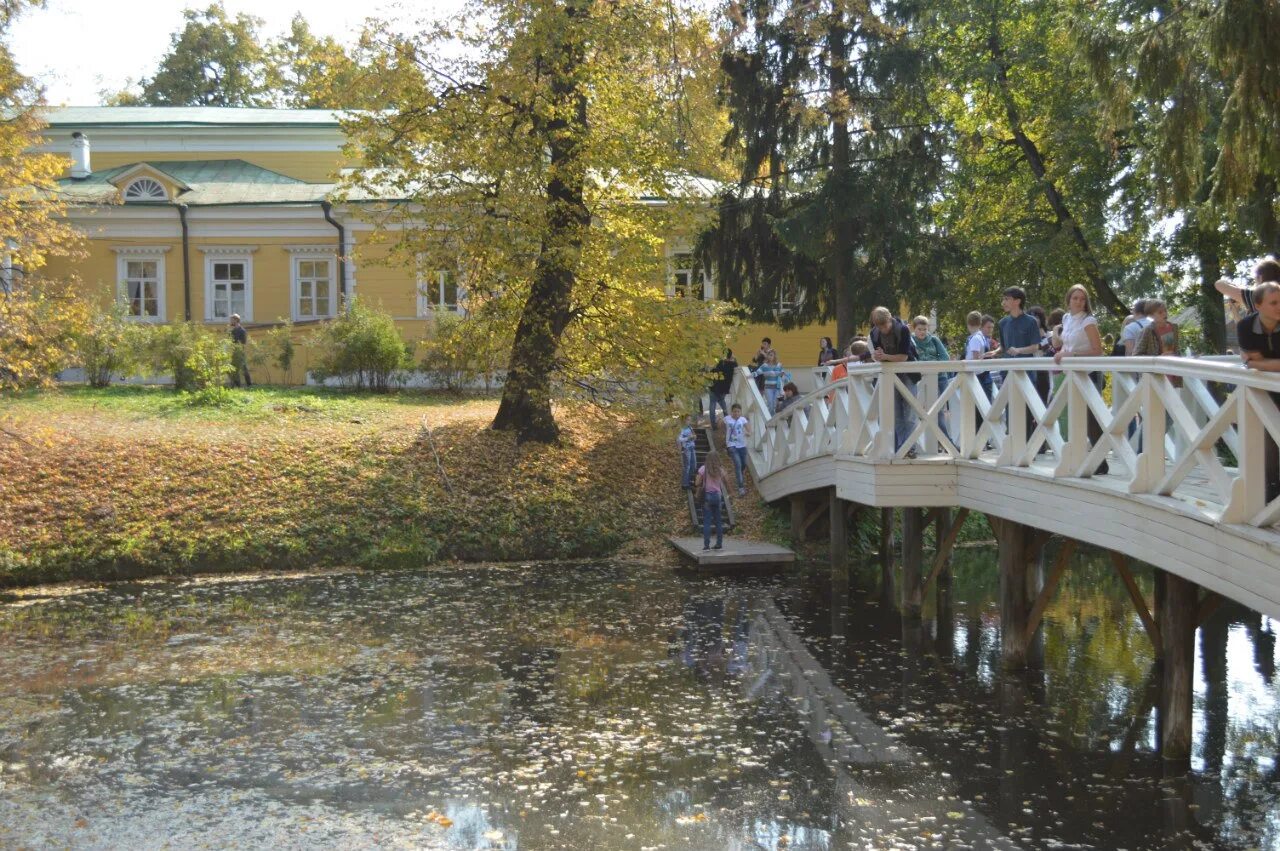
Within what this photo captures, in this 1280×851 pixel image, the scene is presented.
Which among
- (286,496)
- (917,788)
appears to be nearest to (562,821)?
(917,788)

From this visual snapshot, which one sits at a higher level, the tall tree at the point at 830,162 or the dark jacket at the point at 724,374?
the tall tree at the point at 830,162

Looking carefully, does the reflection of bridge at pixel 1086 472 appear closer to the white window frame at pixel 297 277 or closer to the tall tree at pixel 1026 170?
the tall tree at pixel 1026 170

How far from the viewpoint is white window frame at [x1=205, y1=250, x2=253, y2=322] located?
1323 inches

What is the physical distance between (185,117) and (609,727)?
34.7 metres

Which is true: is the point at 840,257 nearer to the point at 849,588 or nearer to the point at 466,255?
the point at 466,255

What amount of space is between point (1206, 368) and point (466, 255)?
49.7 ft

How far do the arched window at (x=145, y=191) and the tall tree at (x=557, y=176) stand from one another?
14132mm

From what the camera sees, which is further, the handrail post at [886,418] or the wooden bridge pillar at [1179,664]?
the handrail post at [886,418]

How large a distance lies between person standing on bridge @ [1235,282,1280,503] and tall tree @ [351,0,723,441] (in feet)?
46.2

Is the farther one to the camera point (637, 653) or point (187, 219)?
point (187, 219)

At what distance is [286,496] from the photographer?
20156 mm

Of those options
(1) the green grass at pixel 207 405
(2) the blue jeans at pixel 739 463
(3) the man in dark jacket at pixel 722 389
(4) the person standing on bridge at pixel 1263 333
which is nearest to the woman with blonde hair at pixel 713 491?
(2) the blue jeans at pixel 739 463

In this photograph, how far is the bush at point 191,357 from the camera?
2469cm

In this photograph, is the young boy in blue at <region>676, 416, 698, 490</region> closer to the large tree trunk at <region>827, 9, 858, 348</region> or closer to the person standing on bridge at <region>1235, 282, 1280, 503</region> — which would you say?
the large tree trunk at <region>827, 9, 858, 348</region>
